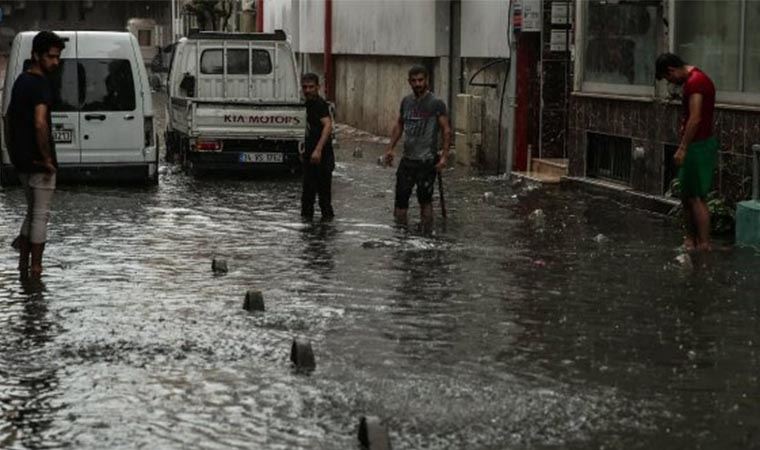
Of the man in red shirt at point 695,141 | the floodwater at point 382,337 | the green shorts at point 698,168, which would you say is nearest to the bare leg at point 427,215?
the floodwater at point 382,337

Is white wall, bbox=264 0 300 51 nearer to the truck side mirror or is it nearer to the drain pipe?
the truck side mirror

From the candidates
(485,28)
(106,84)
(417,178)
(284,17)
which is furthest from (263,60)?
(284,17)

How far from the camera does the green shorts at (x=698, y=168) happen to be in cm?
1472

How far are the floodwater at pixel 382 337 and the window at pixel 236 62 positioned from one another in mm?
10866

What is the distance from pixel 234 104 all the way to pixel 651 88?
23.9 feet

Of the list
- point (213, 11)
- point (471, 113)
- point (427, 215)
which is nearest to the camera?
point (427, 215)

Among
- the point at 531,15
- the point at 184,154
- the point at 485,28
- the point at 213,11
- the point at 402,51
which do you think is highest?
the point at 213,11

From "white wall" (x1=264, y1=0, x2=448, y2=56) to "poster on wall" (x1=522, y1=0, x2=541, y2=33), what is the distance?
7398 mm

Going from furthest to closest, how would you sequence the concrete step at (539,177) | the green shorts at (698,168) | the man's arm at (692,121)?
the concrete step at (539,177) → the green shorts at (698,168) → the man's arm at (692,121)

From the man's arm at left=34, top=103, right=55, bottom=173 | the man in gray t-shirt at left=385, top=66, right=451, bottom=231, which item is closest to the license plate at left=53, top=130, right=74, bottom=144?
the man in gray t-shirt at left=385, top=66, right=451, bottom=231

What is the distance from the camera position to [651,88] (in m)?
20.8

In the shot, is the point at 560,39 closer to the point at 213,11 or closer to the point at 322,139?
the point at 322,139

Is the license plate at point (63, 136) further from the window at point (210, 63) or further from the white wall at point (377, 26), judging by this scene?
the white wall at point (377, 26)

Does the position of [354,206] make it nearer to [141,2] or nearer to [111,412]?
[111,412]
